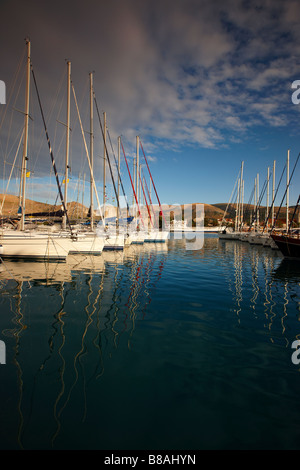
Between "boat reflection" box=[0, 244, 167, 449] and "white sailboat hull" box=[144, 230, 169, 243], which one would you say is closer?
"boat reflection" box=[0, 244, 167, 449]

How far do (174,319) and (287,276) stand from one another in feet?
38.6

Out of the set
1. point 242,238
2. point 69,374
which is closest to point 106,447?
point 69,374

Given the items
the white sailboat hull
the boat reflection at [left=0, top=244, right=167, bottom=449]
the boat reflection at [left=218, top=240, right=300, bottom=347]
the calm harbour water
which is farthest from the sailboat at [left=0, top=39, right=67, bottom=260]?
the white sailboat hull

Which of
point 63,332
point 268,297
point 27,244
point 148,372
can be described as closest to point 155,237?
point 27,244

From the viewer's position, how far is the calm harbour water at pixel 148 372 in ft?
10.7

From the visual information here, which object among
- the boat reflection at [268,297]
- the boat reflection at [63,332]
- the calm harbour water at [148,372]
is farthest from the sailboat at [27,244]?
the boat reflection at [268,297]

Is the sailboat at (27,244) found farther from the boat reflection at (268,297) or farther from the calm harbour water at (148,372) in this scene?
the boat reflection at (268,297)

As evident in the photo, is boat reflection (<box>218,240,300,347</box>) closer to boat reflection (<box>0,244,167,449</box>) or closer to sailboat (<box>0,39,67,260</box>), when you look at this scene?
boat reflection (<box>0,244,167,449</box>)

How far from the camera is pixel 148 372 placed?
15.4 ft

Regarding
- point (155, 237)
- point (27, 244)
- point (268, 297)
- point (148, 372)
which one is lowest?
point (268, 297)

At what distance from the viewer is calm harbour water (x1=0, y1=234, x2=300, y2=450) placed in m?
3.26

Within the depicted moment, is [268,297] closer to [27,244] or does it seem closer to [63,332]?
[63,332]

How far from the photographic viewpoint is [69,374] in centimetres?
447
